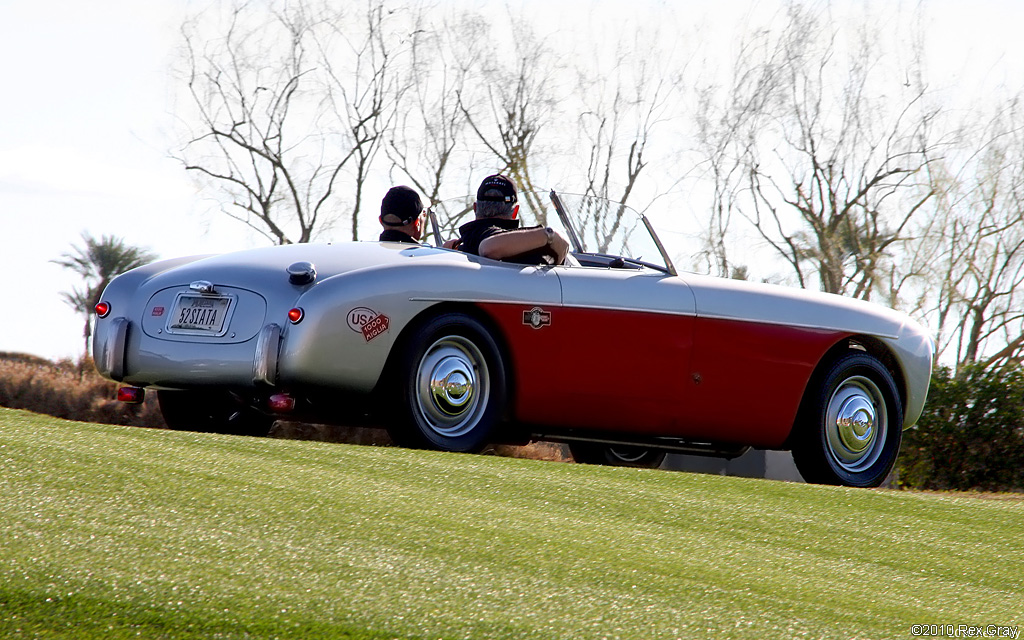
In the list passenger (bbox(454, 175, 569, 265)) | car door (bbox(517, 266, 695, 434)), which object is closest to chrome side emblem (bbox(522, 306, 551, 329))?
car door (bbox(517, 266, 695, 434))

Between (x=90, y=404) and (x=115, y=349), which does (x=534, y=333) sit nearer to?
(x=115, y=349)

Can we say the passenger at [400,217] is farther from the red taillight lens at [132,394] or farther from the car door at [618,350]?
the red taillight lens at [132,394]

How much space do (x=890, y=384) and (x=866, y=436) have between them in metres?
0.36

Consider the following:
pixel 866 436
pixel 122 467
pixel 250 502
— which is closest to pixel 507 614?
pixel 250 502

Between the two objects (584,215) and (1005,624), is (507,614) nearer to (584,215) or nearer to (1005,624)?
(1005,624)

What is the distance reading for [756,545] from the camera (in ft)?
15.5

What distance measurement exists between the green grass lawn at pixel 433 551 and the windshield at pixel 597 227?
5.97 ft

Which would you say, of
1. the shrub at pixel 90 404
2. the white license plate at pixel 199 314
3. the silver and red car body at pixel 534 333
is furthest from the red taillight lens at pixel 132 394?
the shrub at pixel 90 404

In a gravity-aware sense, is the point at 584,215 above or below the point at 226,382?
above

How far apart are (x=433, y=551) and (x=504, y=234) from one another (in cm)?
304

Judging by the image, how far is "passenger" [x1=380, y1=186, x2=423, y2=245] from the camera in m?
7.44

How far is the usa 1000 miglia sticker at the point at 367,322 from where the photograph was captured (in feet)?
19.7

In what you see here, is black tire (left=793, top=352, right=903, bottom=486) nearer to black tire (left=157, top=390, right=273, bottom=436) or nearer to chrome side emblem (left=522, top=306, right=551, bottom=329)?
chrome side emblem (left=522, top=306, right=551, bottom=329)

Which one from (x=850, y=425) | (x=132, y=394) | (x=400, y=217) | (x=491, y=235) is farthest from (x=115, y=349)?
(x=850, y=425)
